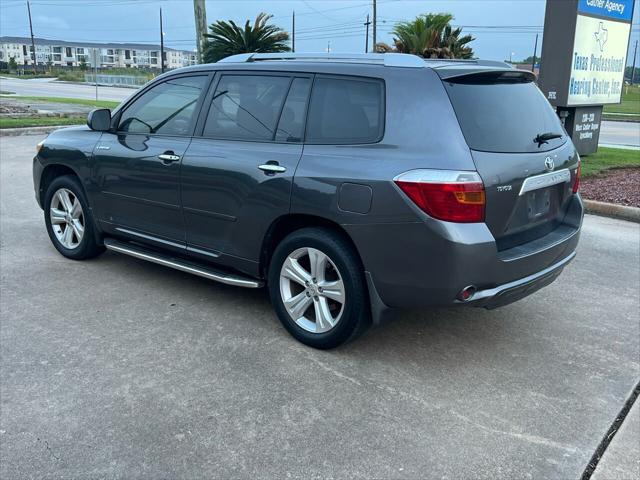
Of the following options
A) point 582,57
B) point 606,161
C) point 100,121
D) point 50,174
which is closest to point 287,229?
point 100,121

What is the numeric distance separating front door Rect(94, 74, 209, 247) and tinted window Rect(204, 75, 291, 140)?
21cm

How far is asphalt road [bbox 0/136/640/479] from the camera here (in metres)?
2.92

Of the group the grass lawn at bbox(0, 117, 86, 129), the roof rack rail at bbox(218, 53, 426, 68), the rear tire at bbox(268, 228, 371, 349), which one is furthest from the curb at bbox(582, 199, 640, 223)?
the grass lawn at bbox(0, 117, 86, 129)

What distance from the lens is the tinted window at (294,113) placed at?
13.3 feet

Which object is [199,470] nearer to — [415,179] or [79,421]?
[79,421]

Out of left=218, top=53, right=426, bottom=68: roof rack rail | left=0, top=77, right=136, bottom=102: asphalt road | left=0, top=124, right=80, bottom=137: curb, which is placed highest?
left=218, top=53, right=426, bottom=68: roof rack rail

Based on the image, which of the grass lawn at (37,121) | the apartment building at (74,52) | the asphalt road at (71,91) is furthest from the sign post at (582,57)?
the apartment building at (74,52)

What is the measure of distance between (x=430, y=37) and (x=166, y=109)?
1006cm

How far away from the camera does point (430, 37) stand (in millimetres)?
13656

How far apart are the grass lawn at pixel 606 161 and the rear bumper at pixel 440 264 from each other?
7459 mm

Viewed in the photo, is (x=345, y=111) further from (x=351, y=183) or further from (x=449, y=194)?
(x=449, y=194)

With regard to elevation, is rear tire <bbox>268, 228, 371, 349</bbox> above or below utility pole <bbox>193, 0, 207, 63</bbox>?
below

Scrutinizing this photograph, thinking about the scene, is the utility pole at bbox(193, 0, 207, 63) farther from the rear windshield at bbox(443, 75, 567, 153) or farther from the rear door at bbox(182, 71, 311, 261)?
the rear windshield at bbox(443, 75, 567, 153)

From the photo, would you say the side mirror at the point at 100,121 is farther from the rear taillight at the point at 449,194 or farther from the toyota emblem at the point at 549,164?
the toyota emblem at the point at 549,164
